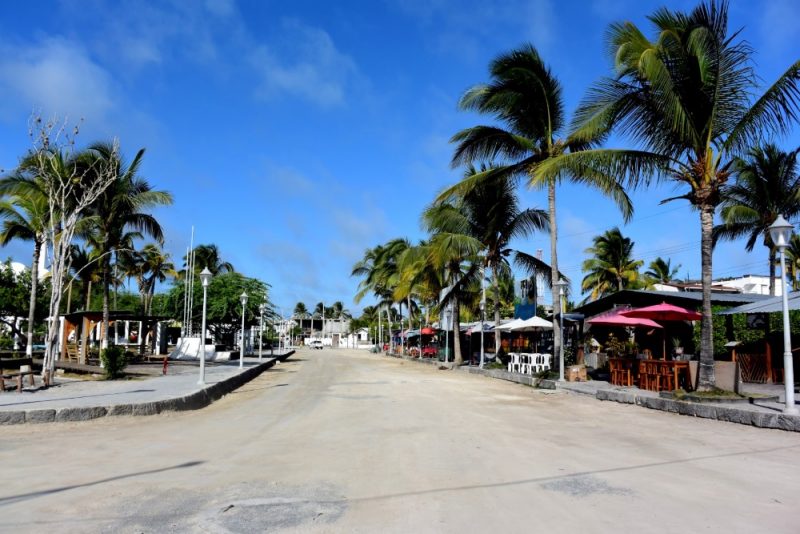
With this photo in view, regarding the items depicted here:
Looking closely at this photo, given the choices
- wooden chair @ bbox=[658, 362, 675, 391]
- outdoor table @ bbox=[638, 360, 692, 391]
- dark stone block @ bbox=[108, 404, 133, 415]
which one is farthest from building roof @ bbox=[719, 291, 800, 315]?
dark stone block @ bbox=[108, 404, 133, 415]

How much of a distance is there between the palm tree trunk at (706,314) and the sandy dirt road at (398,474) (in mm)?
1705

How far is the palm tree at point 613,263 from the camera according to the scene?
156 ft

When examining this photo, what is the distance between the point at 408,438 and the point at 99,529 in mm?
5216

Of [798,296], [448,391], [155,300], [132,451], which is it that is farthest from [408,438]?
[155,300]

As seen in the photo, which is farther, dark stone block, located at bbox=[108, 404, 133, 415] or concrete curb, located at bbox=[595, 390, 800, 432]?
dark stone block, located at bbox=[108, 404, 133, 415]

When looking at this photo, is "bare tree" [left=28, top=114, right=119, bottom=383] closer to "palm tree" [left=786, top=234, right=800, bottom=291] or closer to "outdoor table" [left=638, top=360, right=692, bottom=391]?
"outdoor table" [left=638, top=360, right=692, bottom=391]

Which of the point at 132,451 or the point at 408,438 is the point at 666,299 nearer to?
the point at 408,438

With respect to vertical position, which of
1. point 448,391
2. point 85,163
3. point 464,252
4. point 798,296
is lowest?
point 448,391

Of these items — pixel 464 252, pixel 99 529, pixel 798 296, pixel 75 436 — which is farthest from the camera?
pixel 464 252

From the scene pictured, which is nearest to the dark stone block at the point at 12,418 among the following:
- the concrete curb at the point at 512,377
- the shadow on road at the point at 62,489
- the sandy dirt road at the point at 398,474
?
the sandy dirt road at the point at 398,474

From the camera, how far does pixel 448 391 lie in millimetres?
18375

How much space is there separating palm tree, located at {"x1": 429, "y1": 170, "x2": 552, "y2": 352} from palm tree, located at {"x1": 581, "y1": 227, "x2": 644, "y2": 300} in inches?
849

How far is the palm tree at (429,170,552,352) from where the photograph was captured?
2719 centimetres

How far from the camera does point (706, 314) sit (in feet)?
43.6
